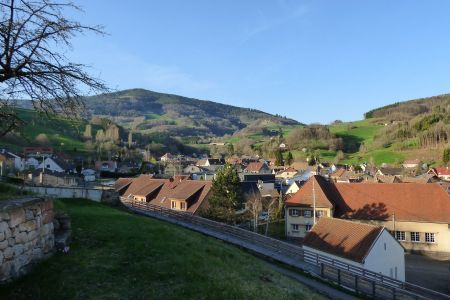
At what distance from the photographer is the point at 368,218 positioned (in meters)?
41.7

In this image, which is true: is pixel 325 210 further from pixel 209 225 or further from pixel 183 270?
pixel 183 270

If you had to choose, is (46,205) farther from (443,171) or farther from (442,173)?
(443,171)

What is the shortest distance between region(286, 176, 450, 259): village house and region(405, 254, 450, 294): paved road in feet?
6.64

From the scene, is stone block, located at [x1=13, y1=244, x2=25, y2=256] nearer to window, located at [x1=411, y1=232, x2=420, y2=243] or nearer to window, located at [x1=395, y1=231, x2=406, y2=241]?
window, located at [x1=395, y1=231, x2=406, y2=241]

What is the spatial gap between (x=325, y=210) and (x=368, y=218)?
14.0ft

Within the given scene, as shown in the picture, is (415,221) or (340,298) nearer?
(340,298)

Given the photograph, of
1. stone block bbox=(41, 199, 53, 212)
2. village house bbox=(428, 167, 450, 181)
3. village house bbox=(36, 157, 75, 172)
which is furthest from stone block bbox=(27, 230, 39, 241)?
village house bbox=(428, 167, 450, 181)

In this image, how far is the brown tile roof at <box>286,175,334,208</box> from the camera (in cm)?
4309

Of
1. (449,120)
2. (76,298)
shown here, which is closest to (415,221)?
(76,298)

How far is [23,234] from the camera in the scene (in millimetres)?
9422

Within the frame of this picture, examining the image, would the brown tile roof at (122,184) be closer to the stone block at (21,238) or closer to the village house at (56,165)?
the village house at (56,165)

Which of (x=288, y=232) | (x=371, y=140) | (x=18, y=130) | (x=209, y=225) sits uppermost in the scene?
(x=371, y=140)

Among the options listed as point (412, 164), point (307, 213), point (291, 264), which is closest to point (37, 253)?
point (291, 264)

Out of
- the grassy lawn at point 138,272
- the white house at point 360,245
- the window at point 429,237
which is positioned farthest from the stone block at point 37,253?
the window at point 429,237
